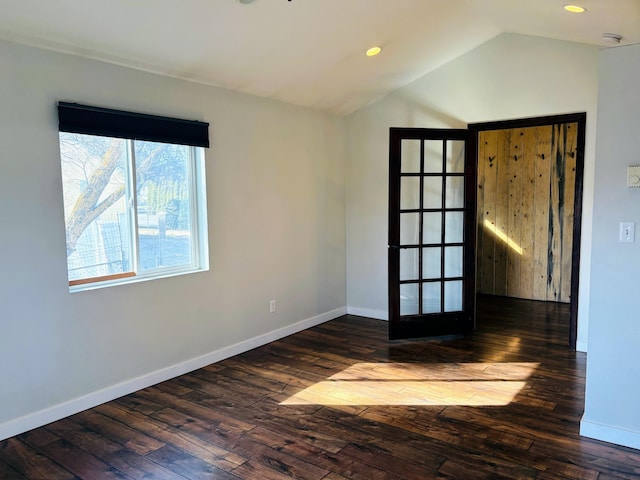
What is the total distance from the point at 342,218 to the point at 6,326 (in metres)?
3.52

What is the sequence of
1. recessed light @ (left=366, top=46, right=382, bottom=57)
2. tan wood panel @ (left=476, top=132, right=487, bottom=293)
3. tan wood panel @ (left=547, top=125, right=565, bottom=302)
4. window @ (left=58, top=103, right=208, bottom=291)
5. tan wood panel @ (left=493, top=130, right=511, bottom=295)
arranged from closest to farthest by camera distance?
window @ (left=58, top=103, right=208, bottom=291)
recessed light @ (left=366, top=46, right=382, bottom=57)
tan wood panel @ (left=547, top=125, right=565, bottom=302)
tan wood panel @ (left=493, top=130, right=511, bottom=295)
tan wood panel @ (left=476, top=132, right=487, bottom=293)

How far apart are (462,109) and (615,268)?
2.59 metres

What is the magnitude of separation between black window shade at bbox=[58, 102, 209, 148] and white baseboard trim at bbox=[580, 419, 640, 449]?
324 centimetres

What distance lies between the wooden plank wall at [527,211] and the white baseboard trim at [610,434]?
374cm

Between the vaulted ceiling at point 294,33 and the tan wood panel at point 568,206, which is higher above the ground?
the vaulted ceiling at point 294,33

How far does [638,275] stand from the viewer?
248 centimetres

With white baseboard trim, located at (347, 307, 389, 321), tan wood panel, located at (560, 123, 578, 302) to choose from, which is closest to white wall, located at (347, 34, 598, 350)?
white baseboard trim, located at (347, 307, 389, 321)

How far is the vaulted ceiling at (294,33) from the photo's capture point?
2.64m

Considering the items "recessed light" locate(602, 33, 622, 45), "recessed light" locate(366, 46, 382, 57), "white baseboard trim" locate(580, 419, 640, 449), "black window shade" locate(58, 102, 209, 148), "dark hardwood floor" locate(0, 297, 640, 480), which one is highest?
"recessed light" locate(366, 46, 382, 57)

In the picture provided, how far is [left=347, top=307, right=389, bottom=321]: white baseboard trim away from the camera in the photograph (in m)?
5.31

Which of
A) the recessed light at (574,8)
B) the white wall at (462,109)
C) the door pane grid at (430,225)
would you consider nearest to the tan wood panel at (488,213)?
the white wall at (462,109)

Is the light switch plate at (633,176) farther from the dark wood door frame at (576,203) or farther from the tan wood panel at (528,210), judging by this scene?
the tan wood panel at (528,210)

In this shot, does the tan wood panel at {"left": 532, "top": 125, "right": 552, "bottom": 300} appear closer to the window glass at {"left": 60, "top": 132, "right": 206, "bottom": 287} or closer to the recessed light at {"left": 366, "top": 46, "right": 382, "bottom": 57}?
the recessed light at {"left": 366, "top": 46, "right": 382, "bottom": 57}

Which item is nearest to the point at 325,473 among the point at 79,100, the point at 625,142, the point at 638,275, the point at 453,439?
the point at 453,439
